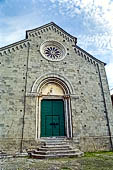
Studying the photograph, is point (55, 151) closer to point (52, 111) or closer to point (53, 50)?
point (52, 111)

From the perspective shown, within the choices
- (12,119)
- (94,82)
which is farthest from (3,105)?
(94,82)

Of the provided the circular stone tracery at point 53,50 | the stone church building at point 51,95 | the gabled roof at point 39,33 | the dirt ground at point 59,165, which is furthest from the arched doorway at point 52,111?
the gabled roof at point 39,33

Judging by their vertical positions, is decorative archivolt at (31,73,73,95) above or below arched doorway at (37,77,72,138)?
above

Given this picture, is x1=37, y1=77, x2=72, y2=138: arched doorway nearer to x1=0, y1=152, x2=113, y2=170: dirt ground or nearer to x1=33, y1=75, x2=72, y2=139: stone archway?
x1=33, y1=75, x2=72, y2=139: stone archway

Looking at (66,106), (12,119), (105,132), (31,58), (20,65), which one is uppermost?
(31,58)

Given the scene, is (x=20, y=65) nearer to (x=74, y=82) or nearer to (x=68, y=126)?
(x=74, y=82)

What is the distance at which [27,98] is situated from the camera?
9.65 metres

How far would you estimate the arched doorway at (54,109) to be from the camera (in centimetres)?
952

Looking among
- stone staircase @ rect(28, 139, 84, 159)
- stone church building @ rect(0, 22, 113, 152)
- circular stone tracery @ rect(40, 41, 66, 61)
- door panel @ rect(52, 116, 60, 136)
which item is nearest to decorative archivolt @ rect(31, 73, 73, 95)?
stone church building @ rect(0, 22, 113, 152)

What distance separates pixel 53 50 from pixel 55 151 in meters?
8.04

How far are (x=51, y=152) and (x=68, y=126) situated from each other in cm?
277

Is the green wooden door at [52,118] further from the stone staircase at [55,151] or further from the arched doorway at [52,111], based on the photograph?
the stone staircase at [55,151]

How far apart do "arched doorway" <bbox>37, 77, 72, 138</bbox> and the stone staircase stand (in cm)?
96

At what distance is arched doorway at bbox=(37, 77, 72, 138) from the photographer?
9523 millimetres
